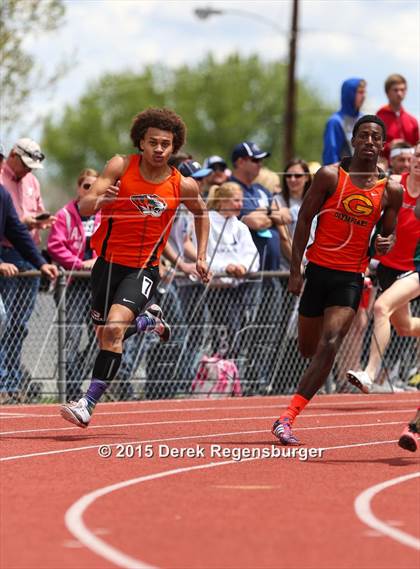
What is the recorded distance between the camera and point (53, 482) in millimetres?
8797

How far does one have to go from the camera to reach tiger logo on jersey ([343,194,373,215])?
429 inches

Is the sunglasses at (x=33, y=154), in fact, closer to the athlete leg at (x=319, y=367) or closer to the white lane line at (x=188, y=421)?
the white lane line at (x=188, y=421)

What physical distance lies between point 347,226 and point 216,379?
5084 mm

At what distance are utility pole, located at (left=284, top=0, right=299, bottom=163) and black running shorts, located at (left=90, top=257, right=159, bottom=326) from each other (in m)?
26.2

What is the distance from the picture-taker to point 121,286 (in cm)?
1135

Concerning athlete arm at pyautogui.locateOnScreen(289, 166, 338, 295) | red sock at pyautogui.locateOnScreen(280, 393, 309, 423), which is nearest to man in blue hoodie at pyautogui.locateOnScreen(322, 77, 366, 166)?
athlete arm at pyautogui.locateOnScreen(289, 166, 338, 295)

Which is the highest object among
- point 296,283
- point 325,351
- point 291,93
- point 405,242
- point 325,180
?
point 325,180

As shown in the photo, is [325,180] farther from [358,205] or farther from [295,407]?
[295,407]

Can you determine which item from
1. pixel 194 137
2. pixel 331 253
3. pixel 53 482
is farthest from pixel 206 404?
pixel 194 137

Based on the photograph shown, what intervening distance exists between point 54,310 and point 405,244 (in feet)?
11.8

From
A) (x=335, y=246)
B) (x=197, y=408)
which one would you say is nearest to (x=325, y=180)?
(x=335, y=246)

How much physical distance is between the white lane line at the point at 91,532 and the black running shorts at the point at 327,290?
157 centimetres

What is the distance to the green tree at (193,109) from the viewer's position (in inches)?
4284

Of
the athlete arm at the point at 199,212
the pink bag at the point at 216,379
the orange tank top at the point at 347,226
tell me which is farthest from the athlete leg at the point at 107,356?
the pink bag at the point at 216,379
